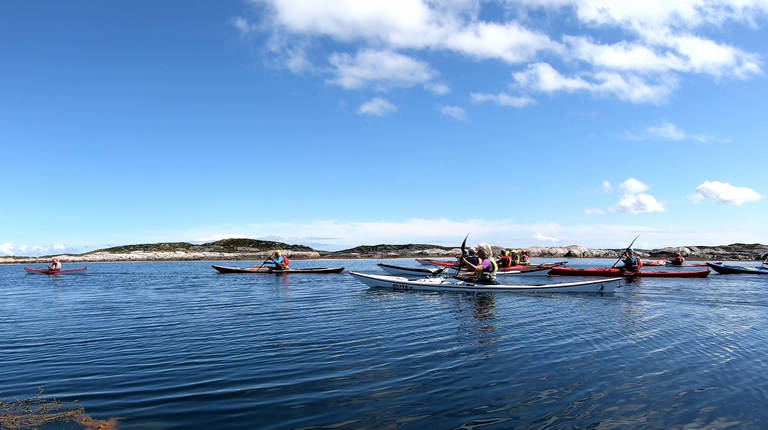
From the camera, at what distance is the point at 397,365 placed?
9.59m

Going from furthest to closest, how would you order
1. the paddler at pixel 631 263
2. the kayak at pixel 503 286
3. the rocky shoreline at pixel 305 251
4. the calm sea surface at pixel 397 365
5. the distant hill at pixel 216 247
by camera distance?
the distant hill at pixel 216 247 < the rocky shoreline at pixel 305 251 < the paddler at pixel 631 263 < the kayak at pixel 503 286 < the calm sea surface at pixel 397 365

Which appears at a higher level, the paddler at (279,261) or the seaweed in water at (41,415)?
the paddler at (279,261)

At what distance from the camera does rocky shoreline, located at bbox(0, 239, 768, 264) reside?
97188 millimetres

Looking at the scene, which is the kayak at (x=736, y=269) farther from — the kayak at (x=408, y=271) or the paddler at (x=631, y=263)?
the kayak at (x=408, y=271)

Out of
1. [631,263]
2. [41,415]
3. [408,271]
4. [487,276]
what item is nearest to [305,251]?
[408,271]

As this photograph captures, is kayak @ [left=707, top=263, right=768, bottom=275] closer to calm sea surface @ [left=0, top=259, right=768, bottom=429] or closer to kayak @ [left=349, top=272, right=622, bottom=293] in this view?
kayak @ [left=349, top=272, right=622, bottom=293]

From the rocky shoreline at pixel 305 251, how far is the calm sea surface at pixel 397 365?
86.7m

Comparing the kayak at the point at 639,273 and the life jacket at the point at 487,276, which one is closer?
the life jacket at the point at 487,276

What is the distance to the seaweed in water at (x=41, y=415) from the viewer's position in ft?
21.0

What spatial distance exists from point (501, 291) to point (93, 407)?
19.6 m

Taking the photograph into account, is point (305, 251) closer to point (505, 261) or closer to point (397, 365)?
point (505, 261)

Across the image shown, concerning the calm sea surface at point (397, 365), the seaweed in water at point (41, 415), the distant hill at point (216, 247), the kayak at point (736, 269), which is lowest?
the kayak at point (736, 269)

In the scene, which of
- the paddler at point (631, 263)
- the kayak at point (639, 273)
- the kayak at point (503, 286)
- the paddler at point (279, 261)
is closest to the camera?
the kayak at point (503, 286)

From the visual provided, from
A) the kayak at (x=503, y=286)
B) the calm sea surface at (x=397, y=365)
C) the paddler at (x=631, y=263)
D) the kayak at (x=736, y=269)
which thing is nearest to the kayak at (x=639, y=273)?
the paddler at (x=631, y=263)
